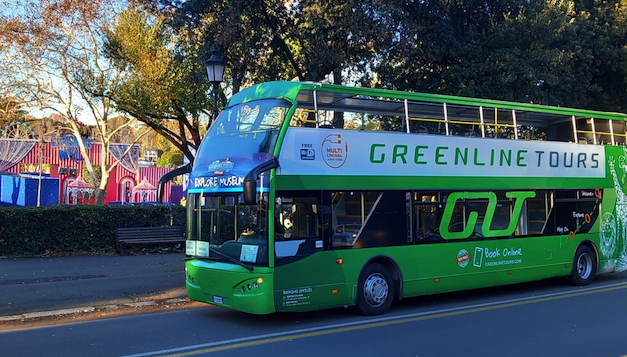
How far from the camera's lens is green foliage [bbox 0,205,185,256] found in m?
15.1

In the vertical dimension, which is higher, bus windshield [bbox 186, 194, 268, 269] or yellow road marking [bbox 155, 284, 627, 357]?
bus windshield [bbox 186, 194, 268, 269]

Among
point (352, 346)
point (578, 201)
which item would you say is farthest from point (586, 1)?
point (352, 346)

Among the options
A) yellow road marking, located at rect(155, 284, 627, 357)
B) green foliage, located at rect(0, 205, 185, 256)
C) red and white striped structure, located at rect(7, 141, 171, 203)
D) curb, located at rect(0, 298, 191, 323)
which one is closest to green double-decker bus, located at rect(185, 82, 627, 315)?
yellow road marking, located at rect(155, 284, 627, 357)

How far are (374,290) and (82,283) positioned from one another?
6.62m

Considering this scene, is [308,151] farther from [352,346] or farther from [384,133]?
[352,346]

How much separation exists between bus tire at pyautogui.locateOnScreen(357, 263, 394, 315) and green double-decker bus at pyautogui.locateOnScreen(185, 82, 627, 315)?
2cm

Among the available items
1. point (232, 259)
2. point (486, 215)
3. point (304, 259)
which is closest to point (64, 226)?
point (232, 259)

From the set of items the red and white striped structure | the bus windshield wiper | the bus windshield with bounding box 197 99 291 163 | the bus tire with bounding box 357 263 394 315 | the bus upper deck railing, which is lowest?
the bus tire with bounding box 357 263 394 315

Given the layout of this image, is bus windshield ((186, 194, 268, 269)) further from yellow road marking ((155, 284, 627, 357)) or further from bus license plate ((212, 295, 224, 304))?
yellow road marking ((155, 284, 627, 357))

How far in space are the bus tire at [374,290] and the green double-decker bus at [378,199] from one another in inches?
0.8

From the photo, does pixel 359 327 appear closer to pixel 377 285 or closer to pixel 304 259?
pixel 377 285

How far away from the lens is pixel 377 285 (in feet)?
32.3

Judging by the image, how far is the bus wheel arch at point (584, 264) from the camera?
43.5ft

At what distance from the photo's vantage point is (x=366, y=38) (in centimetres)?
1703
